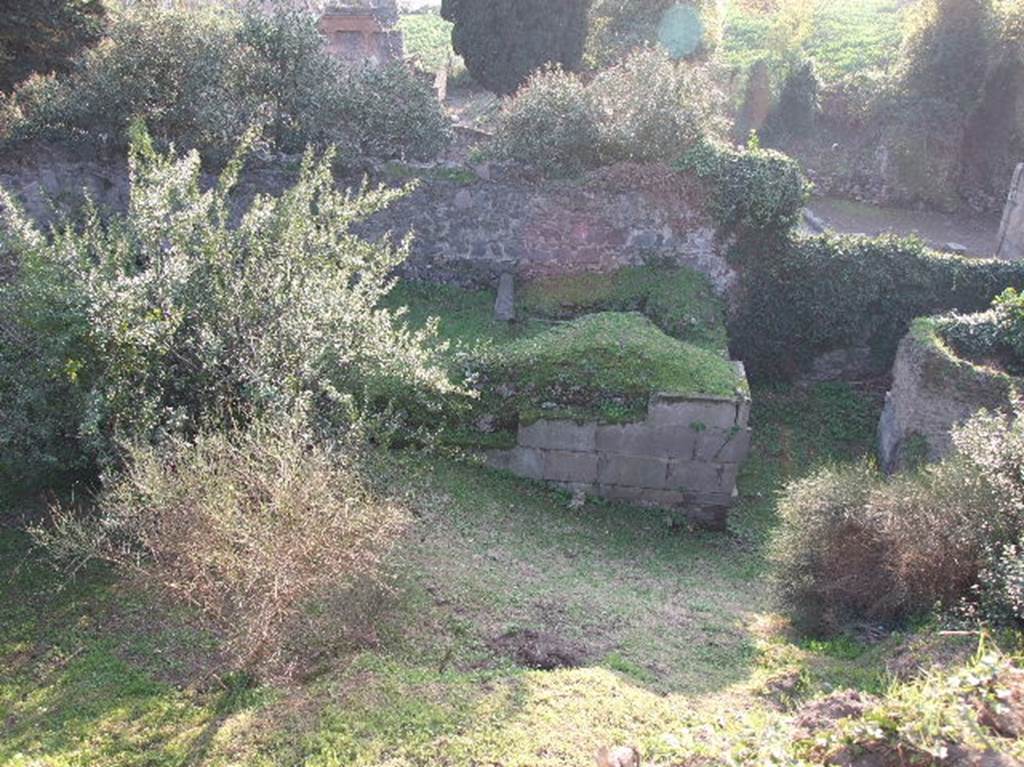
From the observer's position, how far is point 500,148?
563 inches

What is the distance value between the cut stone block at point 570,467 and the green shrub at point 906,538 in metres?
2.74

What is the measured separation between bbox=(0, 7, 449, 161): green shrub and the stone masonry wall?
24.9 inches

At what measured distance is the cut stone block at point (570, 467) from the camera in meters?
10.3

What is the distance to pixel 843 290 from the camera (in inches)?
536

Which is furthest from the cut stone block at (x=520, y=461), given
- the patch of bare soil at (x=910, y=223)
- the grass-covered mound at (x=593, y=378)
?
the patch of bare soil at (x=910, y=223)

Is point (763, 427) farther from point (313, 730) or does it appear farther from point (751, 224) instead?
point (313, 730)

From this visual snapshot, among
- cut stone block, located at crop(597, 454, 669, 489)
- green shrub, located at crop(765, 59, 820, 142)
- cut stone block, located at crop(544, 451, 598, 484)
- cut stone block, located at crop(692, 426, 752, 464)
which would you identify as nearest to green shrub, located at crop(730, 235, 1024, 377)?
cut stone block, located at crop(692, 426, 752, 464)

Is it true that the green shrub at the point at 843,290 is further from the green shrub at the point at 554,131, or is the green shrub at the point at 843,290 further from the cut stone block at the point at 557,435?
the cut stone block at the point at 557,435

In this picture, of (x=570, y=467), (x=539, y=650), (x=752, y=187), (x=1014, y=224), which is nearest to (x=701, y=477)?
(x=570, y=467)

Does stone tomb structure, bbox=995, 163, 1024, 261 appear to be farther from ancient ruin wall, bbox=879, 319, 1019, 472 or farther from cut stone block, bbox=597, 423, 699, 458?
cut stone block, bbox=597, 423, 699, 458

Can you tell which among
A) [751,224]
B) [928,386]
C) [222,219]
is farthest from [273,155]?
[928,386]

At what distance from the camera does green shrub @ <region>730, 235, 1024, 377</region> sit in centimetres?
1355

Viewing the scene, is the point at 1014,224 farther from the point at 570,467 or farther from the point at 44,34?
the point at 44,34

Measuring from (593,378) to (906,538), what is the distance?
4.03m
